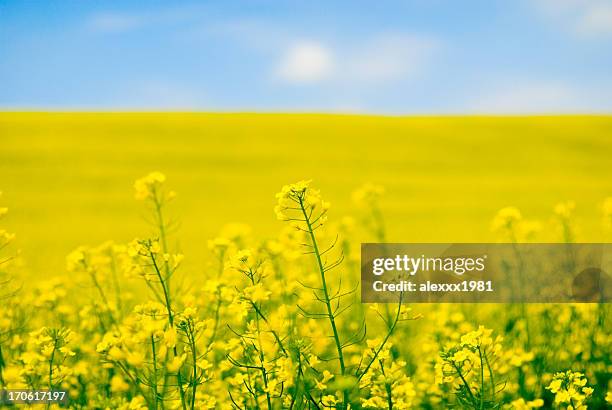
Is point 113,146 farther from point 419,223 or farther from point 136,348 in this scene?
point 136,348

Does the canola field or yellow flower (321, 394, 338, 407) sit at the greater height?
the canola field

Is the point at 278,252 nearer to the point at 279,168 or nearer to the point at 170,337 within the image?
the point at 170,337

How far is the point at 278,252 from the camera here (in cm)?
334

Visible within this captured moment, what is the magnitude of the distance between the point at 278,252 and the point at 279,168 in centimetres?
1266

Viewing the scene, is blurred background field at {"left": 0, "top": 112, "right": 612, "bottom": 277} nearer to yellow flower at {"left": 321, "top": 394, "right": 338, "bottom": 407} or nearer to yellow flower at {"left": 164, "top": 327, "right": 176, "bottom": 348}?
yellow flower at {"left": 164, "top": 327, "right": 176, "bottom": 348}

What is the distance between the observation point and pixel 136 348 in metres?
2.20

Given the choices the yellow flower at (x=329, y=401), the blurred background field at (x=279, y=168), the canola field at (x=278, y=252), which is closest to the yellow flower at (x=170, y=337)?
the canola field at (x=278, y=252)

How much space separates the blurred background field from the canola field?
7 centimetres

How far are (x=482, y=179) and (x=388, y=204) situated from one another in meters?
2.37

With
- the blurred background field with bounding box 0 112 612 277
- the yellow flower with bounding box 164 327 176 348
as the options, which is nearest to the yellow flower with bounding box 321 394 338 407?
the yellow flower with bounding box 164 327 176 348

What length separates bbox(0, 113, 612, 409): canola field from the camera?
2.32m

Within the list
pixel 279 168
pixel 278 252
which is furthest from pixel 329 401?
pixel 279 168

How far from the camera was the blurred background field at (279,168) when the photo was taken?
37.8 feet

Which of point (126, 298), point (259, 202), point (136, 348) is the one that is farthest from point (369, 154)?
point (136, 348)
